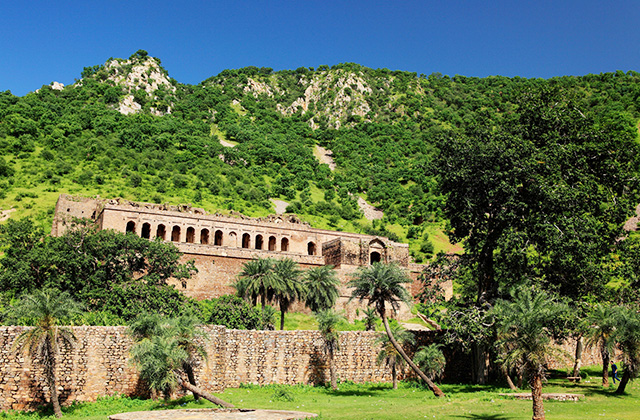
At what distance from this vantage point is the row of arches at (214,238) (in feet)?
198

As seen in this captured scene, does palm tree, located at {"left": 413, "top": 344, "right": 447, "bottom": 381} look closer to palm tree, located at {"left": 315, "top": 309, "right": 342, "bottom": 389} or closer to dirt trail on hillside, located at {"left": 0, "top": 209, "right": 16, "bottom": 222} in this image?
palm tree, located at {"left": 315, "top": 309, "right": 342, "bottom": 389}

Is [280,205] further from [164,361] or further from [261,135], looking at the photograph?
[164,361]

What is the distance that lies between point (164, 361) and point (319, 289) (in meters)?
21.7

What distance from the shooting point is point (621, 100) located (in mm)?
105688

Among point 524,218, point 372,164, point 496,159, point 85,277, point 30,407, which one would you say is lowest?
point 30,407

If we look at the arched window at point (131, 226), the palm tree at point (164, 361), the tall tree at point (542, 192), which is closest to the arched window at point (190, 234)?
the arched window at point (131, 226)

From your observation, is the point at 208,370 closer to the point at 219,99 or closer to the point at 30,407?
the point at 30,407

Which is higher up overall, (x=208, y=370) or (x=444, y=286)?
(x=444, y=286)

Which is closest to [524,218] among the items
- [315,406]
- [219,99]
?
[315,406]

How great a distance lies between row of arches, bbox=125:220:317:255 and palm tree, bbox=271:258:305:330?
67.2 feet

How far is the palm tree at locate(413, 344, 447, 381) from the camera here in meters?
28.9

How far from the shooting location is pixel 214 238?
62.9 m

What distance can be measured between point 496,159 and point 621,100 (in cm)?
8979

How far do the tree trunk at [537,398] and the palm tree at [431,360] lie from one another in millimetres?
10655
